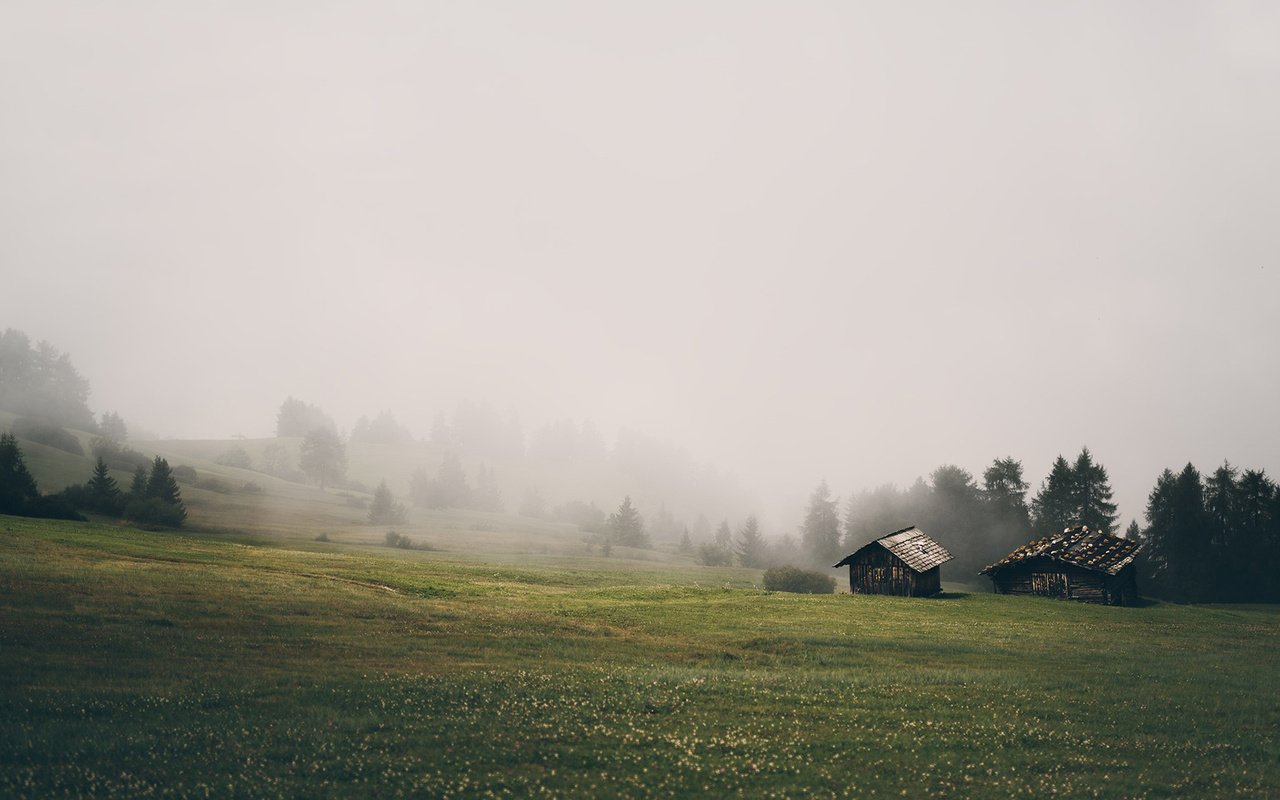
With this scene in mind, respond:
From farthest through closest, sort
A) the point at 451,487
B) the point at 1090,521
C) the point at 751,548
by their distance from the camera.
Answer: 1. the point at 451,487
2. the point at 751,548
3. the point at 1090,521

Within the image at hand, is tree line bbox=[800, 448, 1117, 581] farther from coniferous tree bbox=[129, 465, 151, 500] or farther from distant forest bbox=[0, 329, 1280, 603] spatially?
coniferous tree bbox=[129, 465, 151, 500]

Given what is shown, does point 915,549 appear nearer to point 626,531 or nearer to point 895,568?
point 895,568

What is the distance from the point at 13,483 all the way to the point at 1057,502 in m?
141

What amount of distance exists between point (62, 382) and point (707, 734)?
622 feet

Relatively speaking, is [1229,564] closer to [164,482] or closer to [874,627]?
[874,627]

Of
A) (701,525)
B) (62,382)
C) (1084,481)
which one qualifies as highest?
(62,382)

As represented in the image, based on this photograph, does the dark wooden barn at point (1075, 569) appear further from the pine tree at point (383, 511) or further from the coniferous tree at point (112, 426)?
the coniferous tree at point (112, 426)

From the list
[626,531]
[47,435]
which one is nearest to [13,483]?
[47,435]

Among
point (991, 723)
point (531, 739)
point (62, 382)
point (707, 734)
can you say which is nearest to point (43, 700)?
point (531, 739)

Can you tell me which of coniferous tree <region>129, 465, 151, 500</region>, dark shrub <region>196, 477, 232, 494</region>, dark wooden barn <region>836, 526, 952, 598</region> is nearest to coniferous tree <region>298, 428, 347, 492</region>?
dark shrub <region>196, 477, 232, 494</region>

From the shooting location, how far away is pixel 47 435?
128 meters

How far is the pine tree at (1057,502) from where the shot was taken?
121m

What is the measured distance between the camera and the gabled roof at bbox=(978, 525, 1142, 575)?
77.2 metres

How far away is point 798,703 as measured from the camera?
2578 centimetres
